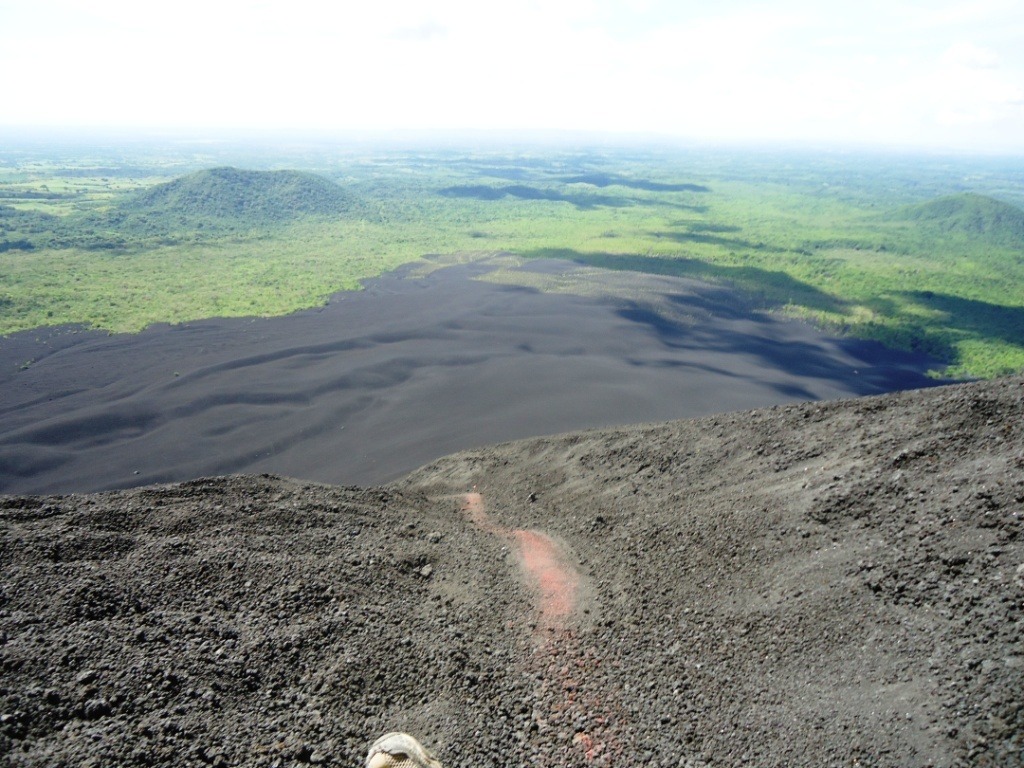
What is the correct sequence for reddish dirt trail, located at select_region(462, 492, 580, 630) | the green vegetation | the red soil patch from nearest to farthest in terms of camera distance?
reddish dirt trail, located at select_region(462, 492, 580, 630) → the red soil patch → the green vegetation

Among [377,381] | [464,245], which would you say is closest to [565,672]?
[377,381]

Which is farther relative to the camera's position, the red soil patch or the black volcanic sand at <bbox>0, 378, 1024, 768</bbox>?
the red soil patch

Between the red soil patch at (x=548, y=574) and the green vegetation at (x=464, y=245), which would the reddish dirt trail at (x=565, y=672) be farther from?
the green vegetation at (x=464, y=245)

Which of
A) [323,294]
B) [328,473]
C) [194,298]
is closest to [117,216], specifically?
[194,298]

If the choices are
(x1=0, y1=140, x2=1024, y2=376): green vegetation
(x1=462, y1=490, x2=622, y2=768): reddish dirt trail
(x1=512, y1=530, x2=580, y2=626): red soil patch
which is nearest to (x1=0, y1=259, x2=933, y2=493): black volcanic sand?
(x1=0, y1=140, x2=1024, y2=376): green vegetation

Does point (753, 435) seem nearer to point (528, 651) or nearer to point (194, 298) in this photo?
point (528, 651)

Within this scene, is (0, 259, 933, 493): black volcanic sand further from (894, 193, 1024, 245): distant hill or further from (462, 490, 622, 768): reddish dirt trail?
(894, 193, 1024, 245): distant hill

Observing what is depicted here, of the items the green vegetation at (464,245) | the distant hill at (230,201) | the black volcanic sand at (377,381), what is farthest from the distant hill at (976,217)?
the distant hill at (230,201)
